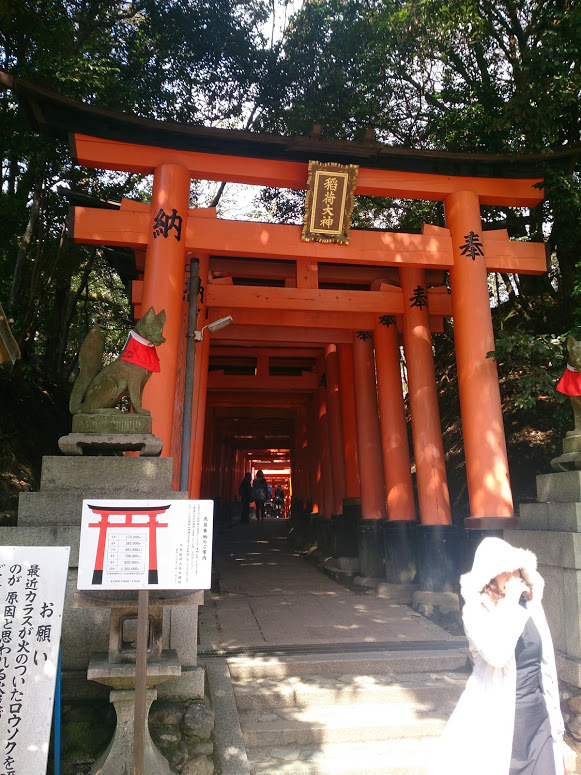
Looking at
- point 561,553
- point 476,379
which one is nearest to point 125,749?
point 561,553

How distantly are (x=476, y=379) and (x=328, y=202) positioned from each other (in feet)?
9.51

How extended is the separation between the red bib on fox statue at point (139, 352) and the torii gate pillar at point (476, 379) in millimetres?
4049

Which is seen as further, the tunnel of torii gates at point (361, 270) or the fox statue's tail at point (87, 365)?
the tunnel of torii gates at point (361, 270)

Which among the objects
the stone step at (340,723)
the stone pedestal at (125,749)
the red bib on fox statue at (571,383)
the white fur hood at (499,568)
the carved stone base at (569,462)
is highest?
the red bib on fox statue at (571,383)

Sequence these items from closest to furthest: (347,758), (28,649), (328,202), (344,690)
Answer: (28,649) → (347,758) → (344,690) → (328,202)

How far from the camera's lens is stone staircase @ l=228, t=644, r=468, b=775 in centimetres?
398

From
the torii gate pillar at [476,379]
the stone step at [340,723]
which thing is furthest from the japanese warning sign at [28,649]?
the torii gate pillar at [476,379]

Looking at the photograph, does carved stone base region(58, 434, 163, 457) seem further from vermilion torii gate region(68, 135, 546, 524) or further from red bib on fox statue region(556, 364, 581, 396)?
red bib on fox statue region(556, 364, 581, 396)

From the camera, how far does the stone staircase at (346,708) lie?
13.1 feet

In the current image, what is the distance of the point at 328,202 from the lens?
24.4ft

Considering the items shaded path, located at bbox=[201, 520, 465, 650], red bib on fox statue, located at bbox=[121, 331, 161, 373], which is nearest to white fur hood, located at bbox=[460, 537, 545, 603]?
red bib on fox statue, located at bbox=[121, 331, 161, 373]

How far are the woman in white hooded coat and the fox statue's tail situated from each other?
339cm

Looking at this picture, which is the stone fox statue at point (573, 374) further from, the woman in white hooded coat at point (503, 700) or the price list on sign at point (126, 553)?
the price list on sign at point (126, 553)

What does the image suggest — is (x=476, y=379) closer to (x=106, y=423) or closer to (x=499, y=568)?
(x=106, y=423)
